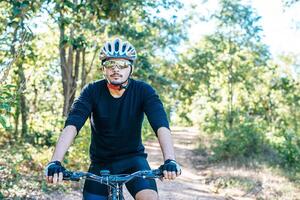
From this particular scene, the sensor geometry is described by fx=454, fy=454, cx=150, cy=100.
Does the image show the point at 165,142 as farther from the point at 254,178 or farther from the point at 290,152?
the point at 290,152

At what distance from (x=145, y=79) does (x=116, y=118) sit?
656 inches

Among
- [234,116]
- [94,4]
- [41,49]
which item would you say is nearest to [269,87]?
[234,116]

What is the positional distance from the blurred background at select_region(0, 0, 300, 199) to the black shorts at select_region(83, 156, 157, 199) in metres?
1.12

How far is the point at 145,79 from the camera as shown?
67.8ft

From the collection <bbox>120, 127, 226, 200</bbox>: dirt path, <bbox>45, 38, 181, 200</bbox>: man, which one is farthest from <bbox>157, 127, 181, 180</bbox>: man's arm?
<bbox>120, 127, 226, 200</bbox>: dirt path

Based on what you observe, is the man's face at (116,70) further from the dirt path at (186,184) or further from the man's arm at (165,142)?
the dirt path at (186,184)

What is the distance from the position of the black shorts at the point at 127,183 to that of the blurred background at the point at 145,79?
1.12 metres

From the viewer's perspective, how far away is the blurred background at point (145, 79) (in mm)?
8656

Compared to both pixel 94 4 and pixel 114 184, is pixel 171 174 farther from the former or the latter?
pixel 94 4

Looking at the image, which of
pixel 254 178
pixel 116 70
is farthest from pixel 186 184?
pixel 116 70

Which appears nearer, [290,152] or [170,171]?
[170,171]

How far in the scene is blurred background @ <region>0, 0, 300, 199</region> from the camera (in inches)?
341

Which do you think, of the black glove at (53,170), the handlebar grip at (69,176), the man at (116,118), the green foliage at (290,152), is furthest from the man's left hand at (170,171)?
the green foliage at (290,152)

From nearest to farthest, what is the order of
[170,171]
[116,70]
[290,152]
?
[170,171], [116,70], [290,152]
